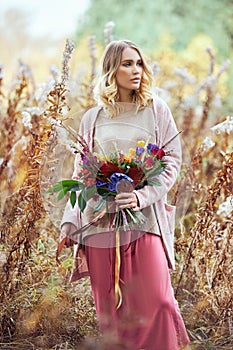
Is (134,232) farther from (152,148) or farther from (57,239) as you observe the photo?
(57,239)

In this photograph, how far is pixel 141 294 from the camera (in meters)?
2.39

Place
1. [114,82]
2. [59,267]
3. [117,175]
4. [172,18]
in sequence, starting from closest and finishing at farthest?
[117,175]
[114,82]
[59,267]
[172,18]

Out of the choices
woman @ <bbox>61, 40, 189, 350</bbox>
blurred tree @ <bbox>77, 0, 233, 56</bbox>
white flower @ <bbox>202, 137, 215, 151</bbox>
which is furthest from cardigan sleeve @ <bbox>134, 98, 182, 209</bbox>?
blurred tree @ <bbox>77, 0, 233, 56</bbox>

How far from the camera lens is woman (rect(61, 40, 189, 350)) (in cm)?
238

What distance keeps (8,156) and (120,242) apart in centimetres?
134

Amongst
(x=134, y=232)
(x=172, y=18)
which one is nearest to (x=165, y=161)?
(x=134, y=232)

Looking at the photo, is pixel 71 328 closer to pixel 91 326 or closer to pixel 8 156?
pixel 91 326

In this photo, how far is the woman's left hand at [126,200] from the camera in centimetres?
225

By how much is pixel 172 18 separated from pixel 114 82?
9.74m

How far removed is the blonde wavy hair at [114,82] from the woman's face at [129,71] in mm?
16

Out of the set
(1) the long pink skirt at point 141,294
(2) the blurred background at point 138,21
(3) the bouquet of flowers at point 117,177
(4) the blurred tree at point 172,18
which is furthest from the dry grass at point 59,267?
(4) the blurred tree at point 172,18

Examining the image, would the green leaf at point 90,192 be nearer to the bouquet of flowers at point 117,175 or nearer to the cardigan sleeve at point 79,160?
the bouquet of flowers at point 117,175

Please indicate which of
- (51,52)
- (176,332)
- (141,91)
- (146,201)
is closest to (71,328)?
(176,332)

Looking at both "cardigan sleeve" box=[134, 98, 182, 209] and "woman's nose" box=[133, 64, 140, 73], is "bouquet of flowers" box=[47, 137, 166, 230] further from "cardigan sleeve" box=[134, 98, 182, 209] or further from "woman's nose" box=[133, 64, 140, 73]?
"woman's nose" box=[133, 64, 140, 73]
